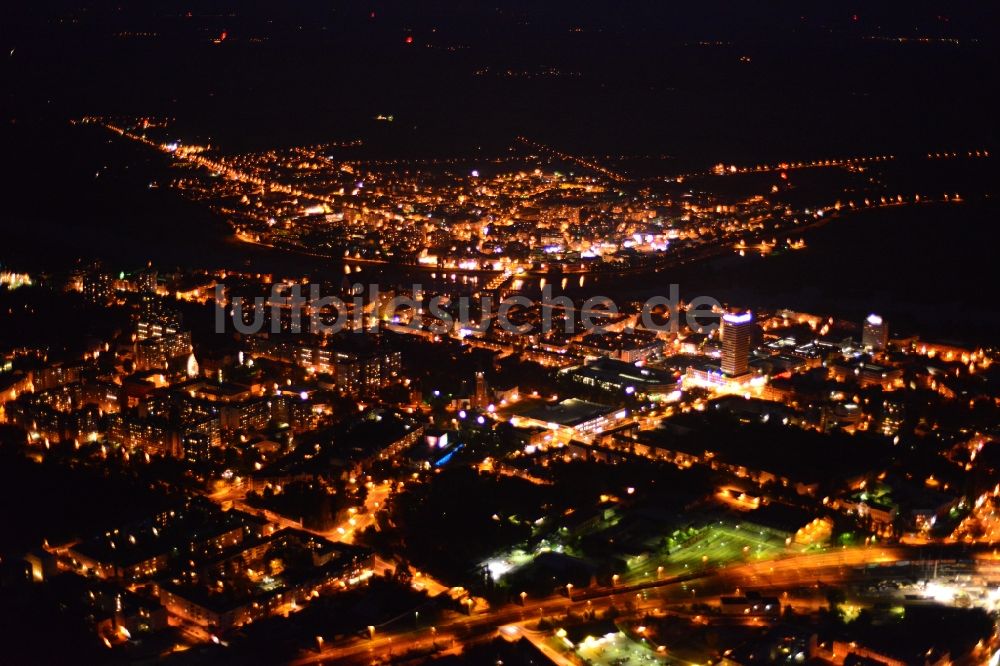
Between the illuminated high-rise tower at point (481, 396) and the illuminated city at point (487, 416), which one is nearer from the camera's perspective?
the illuminated city at point (487, 416)

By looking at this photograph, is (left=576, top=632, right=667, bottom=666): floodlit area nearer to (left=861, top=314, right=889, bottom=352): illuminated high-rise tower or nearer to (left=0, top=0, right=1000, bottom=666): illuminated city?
(left=0, top=0, right=1000, bottom=666): illuminated city

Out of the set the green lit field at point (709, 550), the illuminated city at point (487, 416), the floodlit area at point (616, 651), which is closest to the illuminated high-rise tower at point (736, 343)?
the illuminated city at point (487, 416)

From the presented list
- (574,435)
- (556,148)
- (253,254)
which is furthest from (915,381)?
(556,148)

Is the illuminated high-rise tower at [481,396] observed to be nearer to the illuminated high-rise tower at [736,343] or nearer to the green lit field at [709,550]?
the illuminated high-rise tower at [736,343]

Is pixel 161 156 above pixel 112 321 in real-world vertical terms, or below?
above

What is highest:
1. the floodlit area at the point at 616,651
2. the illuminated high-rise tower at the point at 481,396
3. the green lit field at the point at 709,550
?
the illuminated high-rise tower at the point at 481,396

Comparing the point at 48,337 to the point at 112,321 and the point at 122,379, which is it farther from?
the point at 122,379

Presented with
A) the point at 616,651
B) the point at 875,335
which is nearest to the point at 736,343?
the point at 875,335

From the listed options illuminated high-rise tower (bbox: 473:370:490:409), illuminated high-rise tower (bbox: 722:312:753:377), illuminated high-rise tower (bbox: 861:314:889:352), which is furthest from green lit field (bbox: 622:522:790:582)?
illuminated high-rise tower (bbox: 861:314:889:352)
